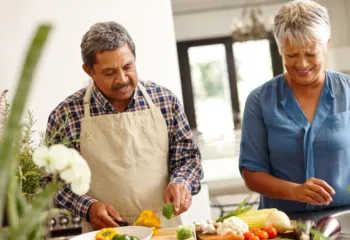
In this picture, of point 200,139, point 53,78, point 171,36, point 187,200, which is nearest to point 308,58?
point 187,200

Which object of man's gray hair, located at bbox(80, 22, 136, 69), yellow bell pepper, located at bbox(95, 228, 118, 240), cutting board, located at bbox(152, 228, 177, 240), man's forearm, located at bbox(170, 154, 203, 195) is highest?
man's gray hair, located at bbox(80, 22, 136, 69)

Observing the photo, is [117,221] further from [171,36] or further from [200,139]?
[200,139]

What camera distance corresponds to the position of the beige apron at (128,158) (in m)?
2.11

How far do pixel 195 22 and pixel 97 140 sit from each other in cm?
753

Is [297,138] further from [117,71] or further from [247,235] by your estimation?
[117,71]

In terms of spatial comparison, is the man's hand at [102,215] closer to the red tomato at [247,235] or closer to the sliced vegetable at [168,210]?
the sliced vegetable at [168,210]

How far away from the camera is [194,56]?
9688mm

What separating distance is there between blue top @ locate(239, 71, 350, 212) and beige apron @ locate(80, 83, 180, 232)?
1.09 feet

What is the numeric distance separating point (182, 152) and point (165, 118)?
14 centimetres

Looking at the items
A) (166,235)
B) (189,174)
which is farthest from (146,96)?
(166,235)

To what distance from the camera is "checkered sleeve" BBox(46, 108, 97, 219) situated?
198 cm

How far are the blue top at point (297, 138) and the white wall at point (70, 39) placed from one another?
1372 millimetres

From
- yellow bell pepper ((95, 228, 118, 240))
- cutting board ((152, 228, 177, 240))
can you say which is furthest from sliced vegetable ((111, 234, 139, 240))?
cutting board ((152, 228, 177, 240))

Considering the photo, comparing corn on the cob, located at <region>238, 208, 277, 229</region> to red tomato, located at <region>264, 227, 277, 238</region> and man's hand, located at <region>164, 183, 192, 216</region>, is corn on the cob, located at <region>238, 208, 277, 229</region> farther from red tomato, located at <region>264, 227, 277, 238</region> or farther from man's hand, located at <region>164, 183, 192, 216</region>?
man's hand, located at <region>164, 183, 192, 216</region>
